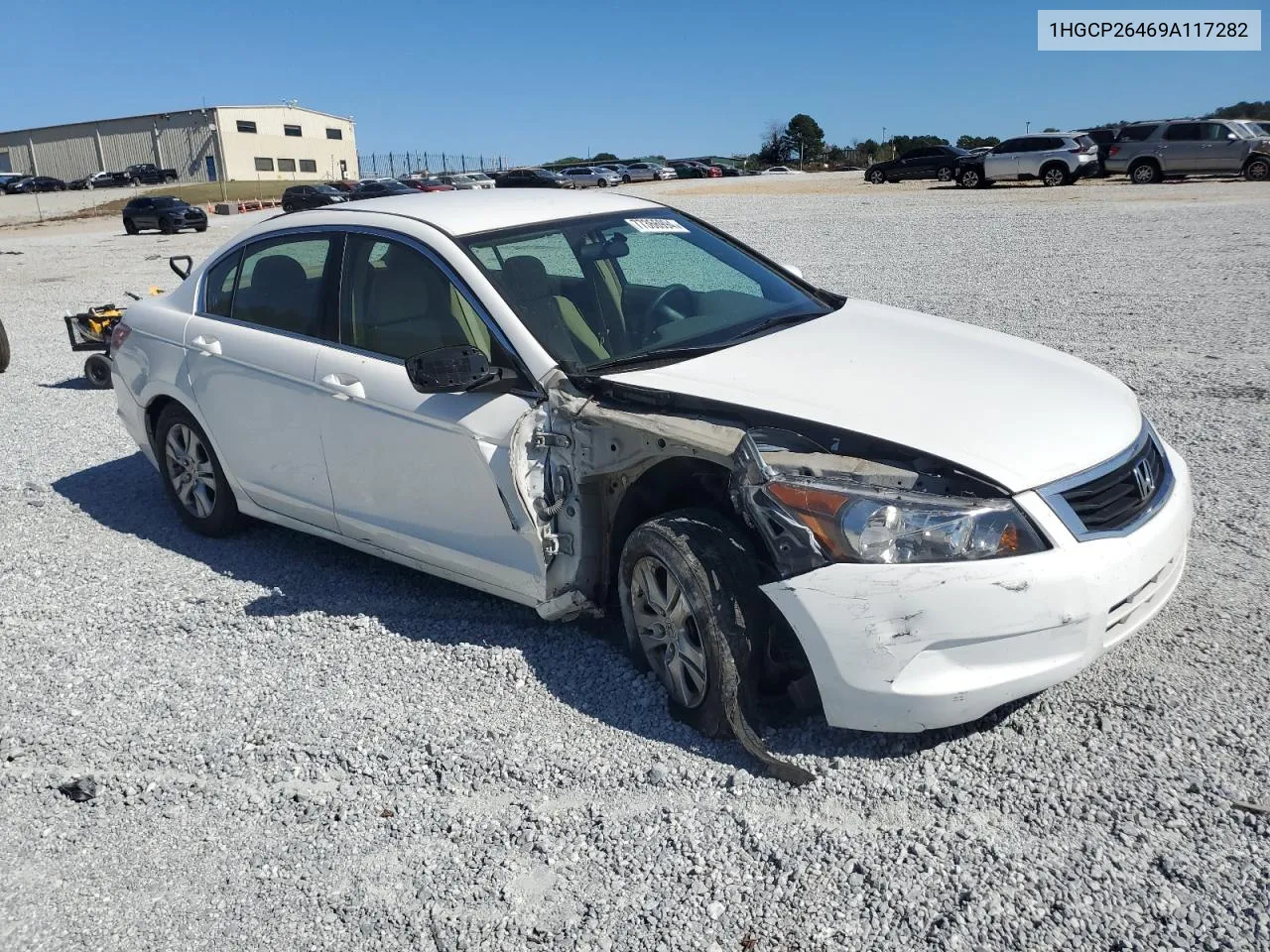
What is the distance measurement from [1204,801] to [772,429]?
1641 millimetres

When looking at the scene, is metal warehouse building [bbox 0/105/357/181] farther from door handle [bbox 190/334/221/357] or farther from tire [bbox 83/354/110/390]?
door handle [bbox 190/334/221/357]

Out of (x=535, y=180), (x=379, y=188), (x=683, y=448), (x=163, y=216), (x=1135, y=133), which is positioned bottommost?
(x=683, y=448)

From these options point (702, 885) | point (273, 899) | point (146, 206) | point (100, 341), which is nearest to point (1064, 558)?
point (702, 885)

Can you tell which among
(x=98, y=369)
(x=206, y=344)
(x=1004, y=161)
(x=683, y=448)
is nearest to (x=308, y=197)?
(x=1004, y=161)

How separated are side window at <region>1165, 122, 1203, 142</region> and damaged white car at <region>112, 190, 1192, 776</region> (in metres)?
28.3

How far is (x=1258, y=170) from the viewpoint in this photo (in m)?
28.5

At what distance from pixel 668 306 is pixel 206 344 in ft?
7.75

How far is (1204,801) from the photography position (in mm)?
3086

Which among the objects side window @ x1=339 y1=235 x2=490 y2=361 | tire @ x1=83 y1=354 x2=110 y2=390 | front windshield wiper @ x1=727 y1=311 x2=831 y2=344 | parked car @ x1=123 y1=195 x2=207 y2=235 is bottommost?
tire @ x1=83 y1=354 x2=110 y2=390

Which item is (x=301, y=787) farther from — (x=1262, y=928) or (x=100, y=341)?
(x=100, y=341)

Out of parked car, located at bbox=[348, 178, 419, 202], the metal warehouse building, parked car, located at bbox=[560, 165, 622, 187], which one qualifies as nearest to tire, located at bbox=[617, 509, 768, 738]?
parked car, located at bbox=[348, 178, 419, 202]

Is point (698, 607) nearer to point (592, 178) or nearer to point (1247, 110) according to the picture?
point (592, 178)

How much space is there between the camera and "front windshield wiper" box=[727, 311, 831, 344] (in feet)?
14.0

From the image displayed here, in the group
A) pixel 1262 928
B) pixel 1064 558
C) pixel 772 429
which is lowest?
pixel 1262 928
